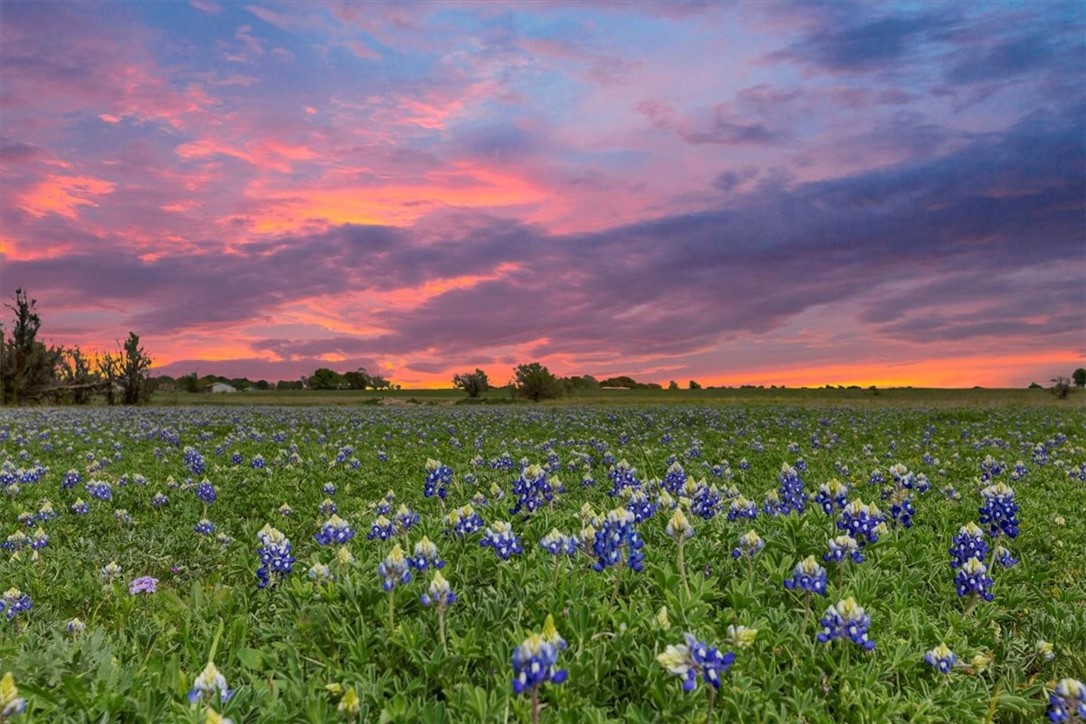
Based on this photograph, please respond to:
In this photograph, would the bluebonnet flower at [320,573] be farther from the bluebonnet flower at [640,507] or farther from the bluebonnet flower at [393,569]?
the bluebonnet flower at [640,507]

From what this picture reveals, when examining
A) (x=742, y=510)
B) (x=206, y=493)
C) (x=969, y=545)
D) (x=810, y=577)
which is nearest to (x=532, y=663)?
(x=810, y=577)

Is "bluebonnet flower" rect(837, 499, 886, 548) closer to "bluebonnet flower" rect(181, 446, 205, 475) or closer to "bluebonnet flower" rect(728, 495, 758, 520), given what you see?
"bluebonnet flower" rect(728, 495, 758, 520)

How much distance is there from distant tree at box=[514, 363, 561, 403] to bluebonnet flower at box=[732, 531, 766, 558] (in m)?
A: 58.3

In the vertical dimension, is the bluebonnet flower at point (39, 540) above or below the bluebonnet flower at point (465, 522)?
below

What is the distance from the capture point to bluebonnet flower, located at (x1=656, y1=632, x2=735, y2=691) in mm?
3230

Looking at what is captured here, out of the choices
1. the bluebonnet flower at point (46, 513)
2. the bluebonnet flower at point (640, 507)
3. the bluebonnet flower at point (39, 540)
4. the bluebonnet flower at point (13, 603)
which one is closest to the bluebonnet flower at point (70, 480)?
the bluebonnet flower at point (46, 513)

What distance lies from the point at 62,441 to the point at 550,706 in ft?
60.7

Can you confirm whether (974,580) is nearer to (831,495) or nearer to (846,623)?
(831,495)

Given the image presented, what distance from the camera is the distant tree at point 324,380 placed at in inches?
4071

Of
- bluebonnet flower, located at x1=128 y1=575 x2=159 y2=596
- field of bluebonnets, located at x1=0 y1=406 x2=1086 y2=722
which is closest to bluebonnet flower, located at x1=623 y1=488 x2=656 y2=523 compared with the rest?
field of bluebonnets, located at x1=0 y1=406 x2=1086 y2=722

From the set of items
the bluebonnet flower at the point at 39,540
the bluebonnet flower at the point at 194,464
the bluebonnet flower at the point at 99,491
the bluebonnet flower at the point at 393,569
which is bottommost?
the bluebonnet flower at the point at 39,540

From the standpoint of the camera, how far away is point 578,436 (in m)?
19.7

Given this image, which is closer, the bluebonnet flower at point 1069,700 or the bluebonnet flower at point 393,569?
the bluebonnet flower at point 1069,700

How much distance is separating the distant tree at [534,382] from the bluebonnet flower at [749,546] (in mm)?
58302
